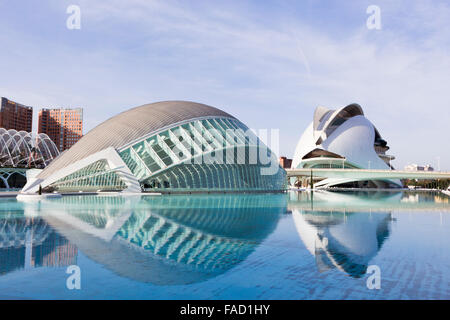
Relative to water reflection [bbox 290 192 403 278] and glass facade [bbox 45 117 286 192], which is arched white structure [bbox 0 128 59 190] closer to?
glass facade [bbox 45 117 286 192]

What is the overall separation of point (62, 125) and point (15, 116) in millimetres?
29878

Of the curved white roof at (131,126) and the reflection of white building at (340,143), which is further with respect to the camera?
the reflection of white building at (340,143)

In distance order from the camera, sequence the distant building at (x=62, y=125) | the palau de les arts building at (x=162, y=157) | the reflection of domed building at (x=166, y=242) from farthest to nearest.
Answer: the distant building at (x=62, y=125)
the palau de les arts building at (x=162, y=157)
the reflection of domed building at (x=166, y=242)

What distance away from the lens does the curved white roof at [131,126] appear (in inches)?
1222

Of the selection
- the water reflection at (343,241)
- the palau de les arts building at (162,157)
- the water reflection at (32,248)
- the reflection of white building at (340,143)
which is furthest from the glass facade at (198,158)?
the reflection of white building at (340,143)

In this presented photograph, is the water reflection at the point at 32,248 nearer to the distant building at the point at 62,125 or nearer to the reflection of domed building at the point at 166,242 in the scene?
the reflection of domed building at the point at 166,242

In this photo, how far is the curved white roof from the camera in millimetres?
31031

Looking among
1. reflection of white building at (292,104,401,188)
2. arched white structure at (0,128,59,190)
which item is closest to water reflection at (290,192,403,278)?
reflection of white building at (292,104,401,188)

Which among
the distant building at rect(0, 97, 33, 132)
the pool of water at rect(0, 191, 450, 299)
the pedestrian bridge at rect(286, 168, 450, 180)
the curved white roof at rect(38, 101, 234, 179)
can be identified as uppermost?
the distant building at rect(0, 97, 33, 132)

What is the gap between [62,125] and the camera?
136 m

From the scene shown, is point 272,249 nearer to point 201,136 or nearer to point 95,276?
point 95,276

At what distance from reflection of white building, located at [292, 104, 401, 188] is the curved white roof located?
1405 inches

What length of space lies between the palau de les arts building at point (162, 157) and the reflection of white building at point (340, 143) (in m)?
34.6
